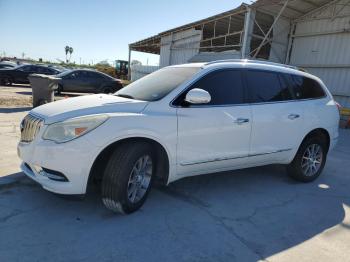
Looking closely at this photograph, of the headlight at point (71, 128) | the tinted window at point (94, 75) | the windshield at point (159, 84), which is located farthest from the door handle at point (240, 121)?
the tinted window at point (94, 75)

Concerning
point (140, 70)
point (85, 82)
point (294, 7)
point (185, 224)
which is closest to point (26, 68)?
point (85, 82)

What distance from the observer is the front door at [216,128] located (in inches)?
152

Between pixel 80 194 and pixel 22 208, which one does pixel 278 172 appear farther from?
pixel 22 208

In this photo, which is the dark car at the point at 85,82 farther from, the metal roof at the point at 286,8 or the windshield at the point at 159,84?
the windshield at the point at 159,84

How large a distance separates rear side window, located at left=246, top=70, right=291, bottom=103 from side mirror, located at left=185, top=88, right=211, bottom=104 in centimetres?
95

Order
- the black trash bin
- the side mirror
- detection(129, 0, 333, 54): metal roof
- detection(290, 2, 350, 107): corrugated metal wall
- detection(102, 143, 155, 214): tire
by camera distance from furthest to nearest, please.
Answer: detection(290, 2, 350, 107): corrugated metal wall → detection(129, 0, 333, 54): metal roof → the black trash bin → the side mirror → detection(102, 143, 155, 214): tire

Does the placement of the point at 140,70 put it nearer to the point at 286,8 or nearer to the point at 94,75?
the point at 94,75

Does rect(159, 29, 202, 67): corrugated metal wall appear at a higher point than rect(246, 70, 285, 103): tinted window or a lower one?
higher

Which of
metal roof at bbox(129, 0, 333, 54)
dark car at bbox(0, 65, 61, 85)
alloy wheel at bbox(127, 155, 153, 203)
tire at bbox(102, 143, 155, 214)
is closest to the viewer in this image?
tire at bbox(102, 143, 155, 214)

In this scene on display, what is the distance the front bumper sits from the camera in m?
3.19

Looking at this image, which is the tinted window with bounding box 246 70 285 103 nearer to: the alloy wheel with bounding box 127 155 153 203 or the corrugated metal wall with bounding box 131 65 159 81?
the alloy wheel with bounding box 127 155 153 203

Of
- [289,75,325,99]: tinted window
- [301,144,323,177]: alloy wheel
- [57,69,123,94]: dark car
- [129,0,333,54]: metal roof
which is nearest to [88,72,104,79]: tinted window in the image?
[57,69,123,94]: dark car

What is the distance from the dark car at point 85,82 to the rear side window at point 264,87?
12.7m

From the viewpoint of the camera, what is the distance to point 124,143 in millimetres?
3479
